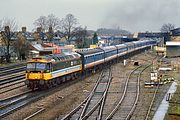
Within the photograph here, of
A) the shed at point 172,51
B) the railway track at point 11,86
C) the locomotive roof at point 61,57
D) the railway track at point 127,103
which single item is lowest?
the railway track at point 11,86

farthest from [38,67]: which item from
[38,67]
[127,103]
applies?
[127,103]

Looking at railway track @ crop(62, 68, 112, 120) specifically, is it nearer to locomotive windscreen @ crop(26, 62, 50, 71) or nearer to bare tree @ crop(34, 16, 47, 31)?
locomotive windscreen @ crop(26, 62, 50, 71)

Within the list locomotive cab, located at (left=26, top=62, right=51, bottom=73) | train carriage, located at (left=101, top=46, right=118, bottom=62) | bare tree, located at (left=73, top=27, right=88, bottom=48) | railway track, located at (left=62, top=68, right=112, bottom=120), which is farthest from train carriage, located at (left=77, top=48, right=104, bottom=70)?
bare tree, located at (left=73, top=27, right=88, bottom=48)

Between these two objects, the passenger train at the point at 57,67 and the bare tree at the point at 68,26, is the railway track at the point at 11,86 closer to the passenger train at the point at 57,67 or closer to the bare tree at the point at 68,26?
the passenger train at the point at 57,67

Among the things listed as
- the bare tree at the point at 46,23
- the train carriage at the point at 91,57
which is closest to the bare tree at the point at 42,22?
the bare tree at the point at 46,23

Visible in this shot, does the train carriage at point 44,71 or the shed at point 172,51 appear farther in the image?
the shed at point 172,51

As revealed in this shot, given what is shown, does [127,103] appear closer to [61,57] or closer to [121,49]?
[61,57]

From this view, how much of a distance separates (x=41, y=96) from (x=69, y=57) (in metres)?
8.63

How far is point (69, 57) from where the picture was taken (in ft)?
112

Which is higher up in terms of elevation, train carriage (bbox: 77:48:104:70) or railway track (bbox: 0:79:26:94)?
train carriage (bbox: 77:48:104:70)

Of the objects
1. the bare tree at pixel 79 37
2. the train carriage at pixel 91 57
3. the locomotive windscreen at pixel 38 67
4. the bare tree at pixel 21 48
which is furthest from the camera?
the bare tree at pixel 79 37

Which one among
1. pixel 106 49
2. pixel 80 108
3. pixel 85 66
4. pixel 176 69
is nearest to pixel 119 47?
pixel 106 49

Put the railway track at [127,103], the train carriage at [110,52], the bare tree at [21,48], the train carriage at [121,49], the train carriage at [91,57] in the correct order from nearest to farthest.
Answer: the railway track at [127,103] → the train carriage at [91,57] → the train carriage at [110,52] → the train carriage at [121,49] → the bare tree at [21,48]

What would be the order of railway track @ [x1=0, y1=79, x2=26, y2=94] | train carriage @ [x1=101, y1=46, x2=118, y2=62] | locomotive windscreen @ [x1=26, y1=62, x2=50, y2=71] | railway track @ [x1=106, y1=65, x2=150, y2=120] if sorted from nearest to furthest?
railway track @ [x1=106, y1=65, x2=150, y2=120], locomotive windscreen @ [x1=26, y1=62, x2=50, y2=71], railway track @ [x1=0, y1=79, x2=26, y2=94], train carriage @ [x1=101, y1=46, x2=118, y2=62]
